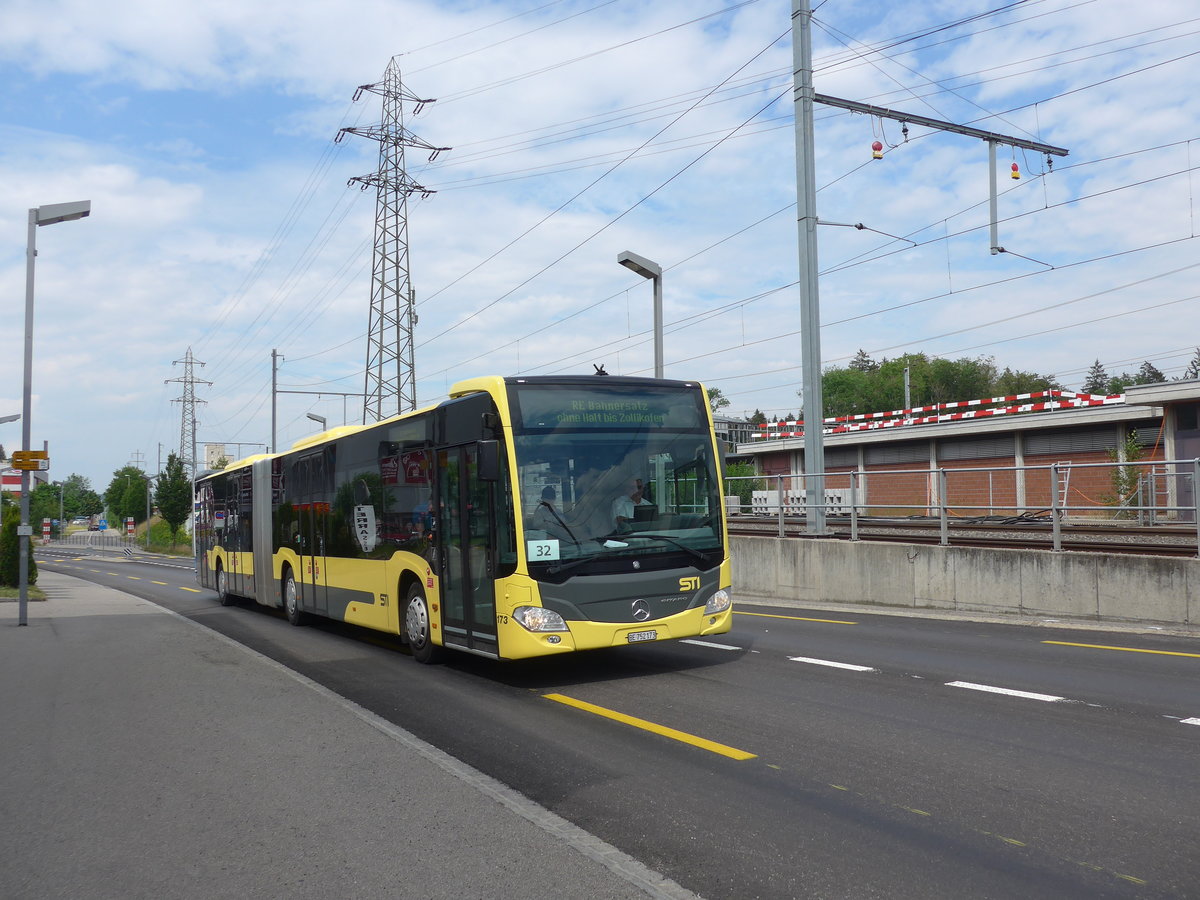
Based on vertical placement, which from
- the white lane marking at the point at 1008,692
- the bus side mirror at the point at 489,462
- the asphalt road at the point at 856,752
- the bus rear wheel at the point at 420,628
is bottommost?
the asphalt road at the point at 856,752

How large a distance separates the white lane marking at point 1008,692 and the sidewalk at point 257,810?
171 inches

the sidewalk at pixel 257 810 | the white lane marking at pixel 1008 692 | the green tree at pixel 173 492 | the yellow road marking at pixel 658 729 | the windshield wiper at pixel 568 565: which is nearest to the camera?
the sidewalk at pixel 257 810

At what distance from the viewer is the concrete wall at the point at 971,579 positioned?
12164 millimetres

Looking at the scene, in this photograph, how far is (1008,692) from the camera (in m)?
8.12

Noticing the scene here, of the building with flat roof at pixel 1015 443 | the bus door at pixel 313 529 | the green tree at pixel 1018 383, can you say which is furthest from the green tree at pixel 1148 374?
the bus door at pixel 313 529

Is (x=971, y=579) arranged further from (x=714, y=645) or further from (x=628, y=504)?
(x=628, y=504)

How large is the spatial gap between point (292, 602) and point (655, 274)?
983 cm

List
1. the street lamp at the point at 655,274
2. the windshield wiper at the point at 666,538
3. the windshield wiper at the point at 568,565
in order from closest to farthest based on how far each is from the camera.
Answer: the windshield wiper at the point at 568,565
the windshield wiper at the point at 666,538
the street lamp at the point at 655,274

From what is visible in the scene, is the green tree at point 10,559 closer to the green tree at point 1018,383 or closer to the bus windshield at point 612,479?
the bus windshield at point 612,479

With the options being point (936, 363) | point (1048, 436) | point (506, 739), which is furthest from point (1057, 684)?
point (936, 363)

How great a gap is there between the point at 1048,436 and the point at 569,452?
3192cm

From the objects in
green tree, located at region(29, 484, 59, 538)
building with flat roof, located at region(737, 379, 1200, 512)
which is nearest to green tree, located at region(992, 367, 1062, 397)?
building with flat roof, located at region(737, 379, 1200, 512)

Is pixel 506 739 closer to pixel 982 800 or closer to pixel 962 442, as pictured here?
pixel 982 800

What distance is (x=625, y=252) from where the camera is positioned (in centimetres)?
2123
